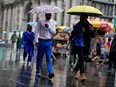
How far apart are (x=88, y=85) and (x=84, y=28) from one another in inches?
72.5

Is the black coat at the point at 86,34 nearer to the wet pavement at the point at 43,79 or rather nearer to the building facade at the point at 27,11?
the wet pavement at the point at 43,79

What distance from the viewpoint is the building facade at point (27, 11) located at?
188 ft

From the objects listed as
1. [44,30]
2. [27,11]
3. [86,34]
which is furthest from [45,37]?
[27,11]

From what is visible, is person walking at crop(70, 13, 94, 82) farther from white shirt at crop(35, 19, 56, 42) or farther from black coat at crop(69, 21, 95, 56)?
white shirt at crop(35, 19, 56, 42)

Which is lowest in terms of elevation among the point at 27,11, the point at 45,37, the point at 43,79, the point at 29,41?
the point at 27,11

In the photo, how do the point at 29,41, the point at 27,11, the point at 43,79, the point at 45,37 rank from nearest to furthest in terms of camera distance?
the point at 43,79 < the point at 45,37 < the point at 29,41 < the point at 27,11

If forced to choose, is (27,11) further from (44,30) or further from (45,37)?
(45,37)

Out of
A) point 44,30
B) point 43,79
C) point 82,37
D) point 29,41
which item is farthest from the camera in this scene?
A: point 29,41

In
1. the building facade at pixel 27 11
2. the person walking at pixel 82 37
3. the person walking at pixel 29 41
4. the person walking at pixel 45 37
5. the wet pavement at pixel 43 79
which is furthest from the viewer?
the building facade at pixel 27 11

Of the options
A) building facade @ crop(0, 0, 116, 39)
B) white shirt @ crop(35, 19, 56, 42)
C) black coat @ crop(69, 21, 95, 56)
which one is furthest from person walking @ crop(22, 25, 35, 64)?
building facade @ crop(0, 0, 116, 39)

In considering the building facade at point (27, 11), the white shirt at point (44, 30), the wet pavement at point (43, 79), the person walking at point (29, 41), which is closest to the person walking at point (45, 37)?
the white shirt at point (44, 30)

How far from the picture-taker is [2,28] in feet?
285

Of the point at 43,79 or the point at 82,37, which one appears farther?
the point at 82,37

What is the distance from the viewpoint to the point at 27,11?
248 feet
